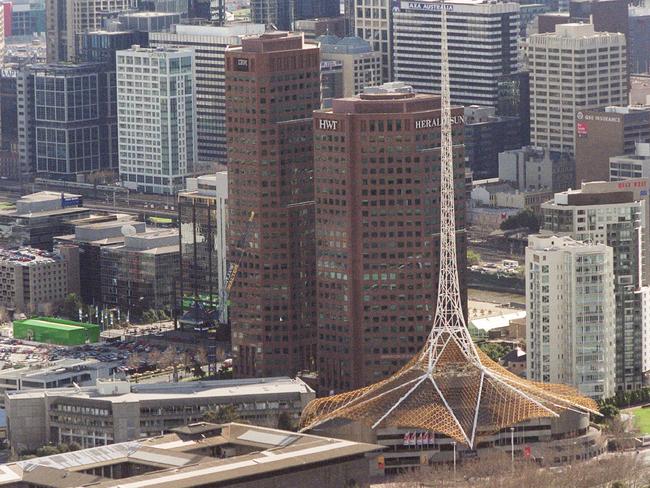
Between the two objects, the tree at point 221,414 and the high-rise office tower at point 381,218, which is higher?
the high-rise office tower at point 381,218

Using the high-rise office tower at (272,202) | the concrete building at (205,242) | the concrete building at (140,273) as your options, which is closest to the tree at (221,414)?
the high-rise office tower at (272,202)

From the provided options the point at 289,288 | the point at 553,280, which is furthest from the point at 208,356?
the point at 553,280

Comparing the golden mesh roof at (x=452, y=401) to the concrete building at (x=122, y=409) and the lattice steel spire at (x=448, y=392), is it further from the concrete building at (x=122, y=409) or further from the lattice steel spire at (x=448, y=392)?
the concrete building at (x=122, y=409)

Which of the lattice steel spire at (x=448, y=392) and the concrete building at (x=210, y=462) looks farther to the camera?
the lattice steel spire at (x=448, y=392)

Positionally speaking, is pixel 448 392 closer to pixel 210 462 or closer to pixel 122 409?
pixel 122 409

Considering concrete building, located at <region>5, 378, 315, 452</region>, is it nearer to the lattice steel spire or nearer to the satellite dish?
the lattice steel spire

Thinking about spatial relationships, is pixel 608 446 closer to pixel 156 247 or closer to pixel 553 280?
pixel 553 280

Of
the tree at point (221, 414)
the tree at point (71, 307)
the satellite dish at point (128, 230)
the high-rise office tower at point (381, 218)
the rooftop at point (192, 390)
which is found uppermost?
the high-rise office tower at point (381, 218)

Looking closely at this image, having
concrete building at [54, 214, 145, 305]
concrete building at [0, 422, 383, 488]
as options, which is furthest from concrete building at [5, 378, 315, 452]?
concrete building at [54, 214, 145, 305]
